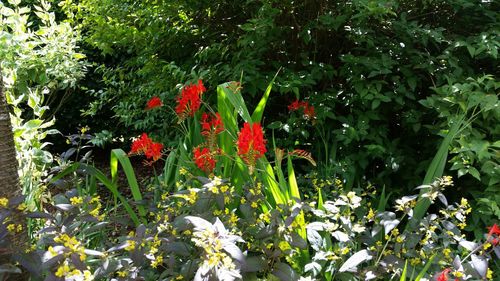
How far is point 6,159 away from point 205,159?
740 mm

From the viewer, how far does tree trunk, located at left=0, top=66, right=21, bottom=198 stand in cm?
183

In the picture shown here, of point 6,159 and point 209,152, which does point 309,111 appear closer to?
point 209,152

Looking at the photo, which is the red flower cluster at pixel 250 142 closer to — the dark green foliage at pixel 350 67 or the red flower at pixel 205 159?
the red flower at pixel 205 159

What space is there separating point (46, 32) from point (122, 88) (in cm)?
76

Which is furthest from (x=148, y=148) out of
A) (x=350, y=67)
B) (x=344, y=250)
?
(x=350, y=67)

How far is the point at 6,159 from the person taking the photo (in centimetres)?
185

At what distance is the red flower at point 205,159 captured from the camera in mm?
1976

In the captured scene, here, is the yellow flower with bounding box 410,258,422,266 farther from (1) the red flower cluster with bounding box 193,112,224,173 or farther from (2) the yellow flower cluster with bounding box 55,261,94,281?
(2) the yellow flower cluster with bounding box 55,261,94,281

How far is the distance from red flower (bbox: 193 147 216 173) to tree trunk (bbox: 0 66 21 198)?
0.69 metres

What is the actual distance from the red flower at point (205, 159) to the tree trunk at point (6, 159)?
69cm

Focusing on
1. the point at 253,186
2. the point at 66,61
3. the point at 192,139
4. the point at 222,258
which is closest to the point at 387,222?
the point at 253,186

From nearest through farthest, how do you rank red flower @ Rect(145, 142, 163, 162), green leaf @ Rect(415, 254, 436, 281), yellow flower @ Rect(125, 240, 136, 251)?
→ 1. yellow flower @ Rect(125, 240, 136, 251)
2. green leaf @ Rect(415, 254, 436, 281)
3. red flower @ Rect(145, 142, 163, 162)

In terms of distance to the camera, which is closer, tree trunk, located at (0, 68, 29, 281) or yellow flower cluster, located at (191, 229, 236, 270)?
yellow flower cluster, located at (191, 229, 236, 270)

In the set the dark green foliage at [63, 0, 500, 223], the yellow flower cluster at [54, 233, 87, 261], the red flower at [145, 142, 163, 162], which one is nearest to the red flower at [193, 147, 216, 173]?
the red flower at [145, 142, 163, 162]
